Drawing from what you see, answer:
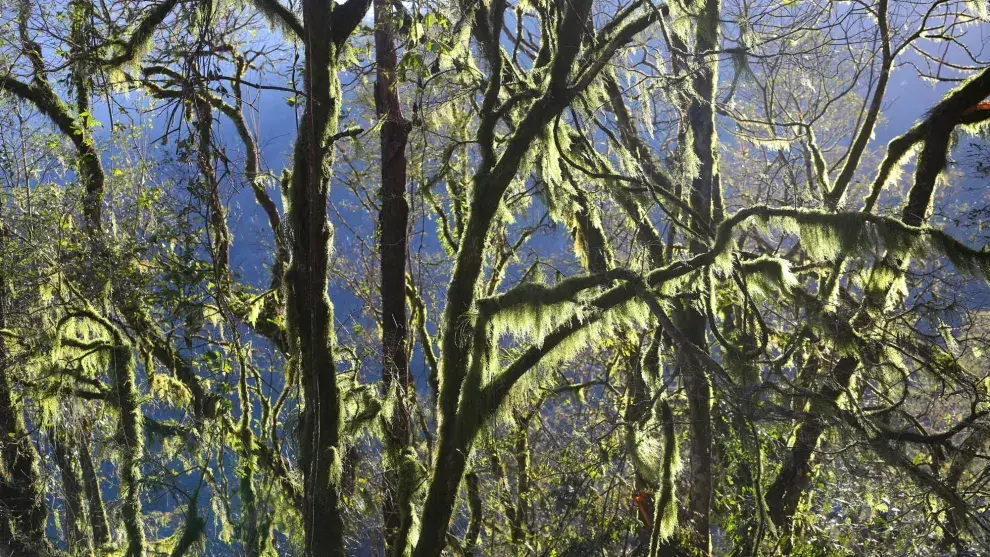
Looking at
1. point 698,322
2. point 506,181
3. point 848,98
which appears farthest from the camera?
point 848,98

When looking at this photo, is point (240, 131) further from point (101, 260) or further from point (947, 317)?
point (947, 317)

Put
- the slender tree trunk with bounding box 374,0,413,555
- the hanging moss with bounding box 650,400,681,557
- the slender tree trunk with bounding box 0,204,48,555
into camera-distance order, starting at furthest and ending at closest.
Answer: the slender tree trunk with bounding box 0,204,48,555, the slender tree trunk with bounding box 374,0,413,555, the hanging moss with bounding box 650,400,681,557

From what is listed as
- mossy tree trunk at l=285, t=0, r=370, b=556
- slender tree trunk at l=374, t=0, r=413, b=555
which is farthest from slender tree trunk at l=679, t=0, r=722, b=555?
mossy tree trunk at l=285, t=0, r=370, b=556

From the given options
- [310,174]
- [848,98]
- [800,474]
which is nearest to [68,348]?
[310,174]

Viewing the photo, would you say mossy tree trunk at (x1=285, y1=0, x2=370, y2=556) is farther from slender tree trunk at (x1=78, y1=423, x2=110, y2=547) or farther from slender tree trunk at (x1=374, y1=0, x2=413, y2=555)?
slender tree trunk at (x1=78, y1=423, x2=110, y2=547)

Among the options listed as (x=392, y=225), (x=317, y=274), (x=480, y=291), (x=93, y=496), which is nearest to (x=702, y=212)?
(x=480, y=291)

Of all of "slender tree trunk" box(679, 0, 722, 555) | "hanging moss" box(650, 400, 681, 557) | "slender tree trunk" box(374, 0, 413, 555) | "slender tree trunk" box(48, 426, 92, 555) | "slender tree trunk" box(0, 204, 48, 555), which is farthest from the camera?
"slender tree trunk" box(48, 426, 92, 555)

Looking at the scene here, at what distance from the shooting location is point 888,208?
4.59 m

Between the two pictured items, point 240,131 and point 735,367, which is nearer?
point 735,367

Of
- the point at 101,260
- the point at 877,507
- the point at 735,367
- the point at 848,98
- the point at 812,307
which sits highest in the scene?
the point at 848,98

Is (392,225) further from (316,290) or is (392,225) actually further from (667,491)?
(667,491)

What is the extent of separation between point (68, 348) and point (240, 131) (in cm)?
252

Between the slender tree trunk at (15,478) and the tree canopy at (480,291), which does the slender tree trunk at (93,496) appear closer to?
the tree canopy at (480,291)

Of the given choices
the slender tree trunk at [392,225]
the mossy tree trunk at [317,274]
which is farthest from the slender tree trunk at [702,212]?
the mossy tree trunk at [317,274]
